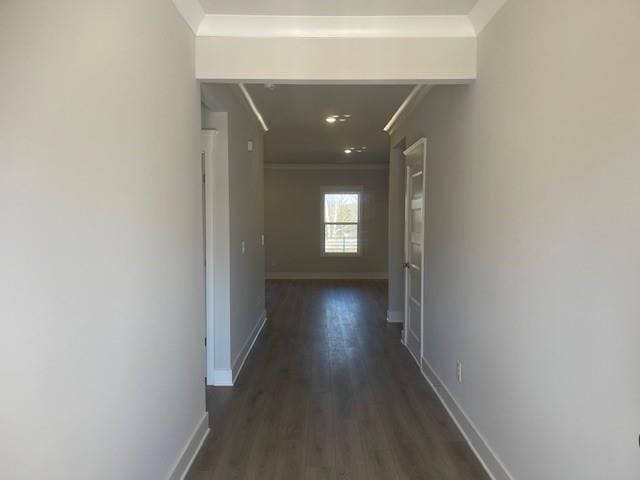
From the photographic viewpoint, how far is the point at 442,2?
7.84ft

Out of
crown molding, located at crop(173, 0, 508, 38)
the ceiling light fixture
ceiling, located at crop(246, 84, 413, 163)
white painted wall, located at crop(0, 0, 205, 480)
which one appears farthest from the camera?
the ceiling light fixture

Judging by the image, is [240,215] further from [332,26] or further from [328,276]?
[328,276]

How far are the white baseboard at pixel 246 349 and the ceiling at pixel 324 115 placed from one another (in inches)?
96.0

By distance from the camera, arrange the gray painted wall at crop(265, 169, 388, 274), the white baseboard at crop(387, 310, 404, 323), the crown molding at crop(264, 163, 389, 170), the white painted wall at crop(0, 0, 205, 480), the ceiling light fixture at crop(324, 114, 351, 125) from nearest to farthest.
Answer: the white painted wall at crop(0, 0, 205, 480) → the ceiling light fixture at crop(324, 114, 351, 125) → the white baseboard at crop(387, 310, 404, 323) → the crown molding at crop(264, 163, 389, 170) → the gray painted wall at crop(265, 169, 388, 274)

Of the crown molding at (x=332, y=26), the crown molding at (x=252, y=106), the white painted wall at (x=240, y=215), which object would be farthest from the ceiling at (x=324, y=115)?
the crown molding at (x=332, y=26)

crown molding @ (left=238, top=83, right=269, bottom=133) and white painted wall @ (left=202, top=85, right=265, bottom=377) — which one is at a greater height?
crown molding @ (left=238, top=83, right=269, bottom=133)

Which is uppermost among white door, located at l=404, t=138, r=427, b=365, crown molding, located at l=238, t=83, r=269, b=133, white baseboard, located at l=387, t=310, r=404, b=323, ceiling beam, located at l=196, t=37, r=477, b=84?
crown molding, located at l=238, t=83, r=269, b=133

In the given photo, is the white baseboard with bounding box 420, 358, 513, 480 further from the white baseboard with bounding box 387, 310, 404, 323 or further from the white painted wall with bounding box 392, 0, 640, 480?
the white baseboard with bounding box 387, 310, 404, 323

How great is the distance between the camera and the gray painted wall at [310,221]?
9.99 meters

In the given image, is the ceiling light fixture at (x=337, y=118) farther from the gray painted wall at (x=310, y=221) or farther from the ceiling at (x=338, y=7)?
the gray painted wall at (x=310, y=221)

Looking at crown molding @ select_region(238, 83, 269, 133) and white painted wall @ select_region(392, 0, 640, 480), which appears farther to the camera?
crown molding @ select_region(238, 83, 269, 133)

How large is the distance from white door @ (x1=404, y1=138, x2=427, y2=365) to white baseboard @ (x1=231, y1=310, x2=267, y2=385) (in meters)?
1.66

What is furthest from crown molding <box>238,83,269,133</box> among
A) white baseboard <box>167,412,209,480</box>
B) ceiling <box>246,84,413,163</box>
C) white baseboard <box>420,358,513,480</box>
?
white baseboard <box>420,358,513,480</box>

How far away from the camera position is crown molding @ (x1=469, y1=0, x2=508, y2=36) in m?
2.25
